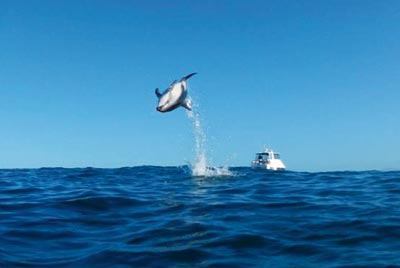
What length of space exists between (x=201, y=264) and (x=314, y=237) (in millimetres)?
2686

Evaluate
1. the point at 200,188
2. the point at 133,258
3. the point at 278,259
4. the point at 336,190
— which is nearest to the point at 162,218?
the point at 133,258

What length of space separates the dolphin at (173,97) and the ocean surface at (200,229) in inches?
114

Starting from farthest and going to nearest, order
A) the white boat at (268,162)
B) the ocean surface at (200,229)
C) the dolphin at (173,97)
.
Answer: the white boat at (268,162) → the dolphin at (173,97) → the ocean surface at (200,229)

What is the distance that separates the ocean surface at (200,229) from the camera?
27.3 ft

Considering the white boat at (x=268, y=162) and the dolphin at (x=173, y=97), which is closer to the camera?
the dolphin at (x=173, y=97)

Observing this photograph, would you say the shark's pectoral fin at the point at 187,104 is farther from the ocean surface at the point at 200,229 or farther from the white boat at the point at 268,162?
the white boat at the point at 268,162

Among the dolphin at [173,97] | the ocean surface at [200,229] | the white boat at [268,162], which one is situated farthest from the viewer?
the white boat at [268,162]

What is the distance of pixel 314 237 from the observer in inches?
375

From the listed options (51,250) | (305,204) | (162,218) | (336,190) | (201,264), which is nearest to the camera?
(201,264)

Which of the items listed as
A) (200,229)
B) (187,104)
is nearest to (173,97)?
(187,104)

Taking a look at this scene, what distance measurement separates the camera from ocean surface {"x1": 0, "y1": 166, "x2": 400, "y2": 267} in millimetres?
8336

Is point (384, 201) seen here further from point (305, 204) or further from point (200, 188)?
point (200, 188)

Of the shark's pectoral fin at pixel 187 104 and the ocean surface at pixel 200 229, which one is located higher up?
the shark's pectoral fin at pixel 187 104

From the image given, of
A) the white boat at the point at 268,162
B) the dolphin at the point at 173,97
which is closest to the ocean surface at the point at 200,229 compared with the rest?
the dolphin at the point at 173,97
